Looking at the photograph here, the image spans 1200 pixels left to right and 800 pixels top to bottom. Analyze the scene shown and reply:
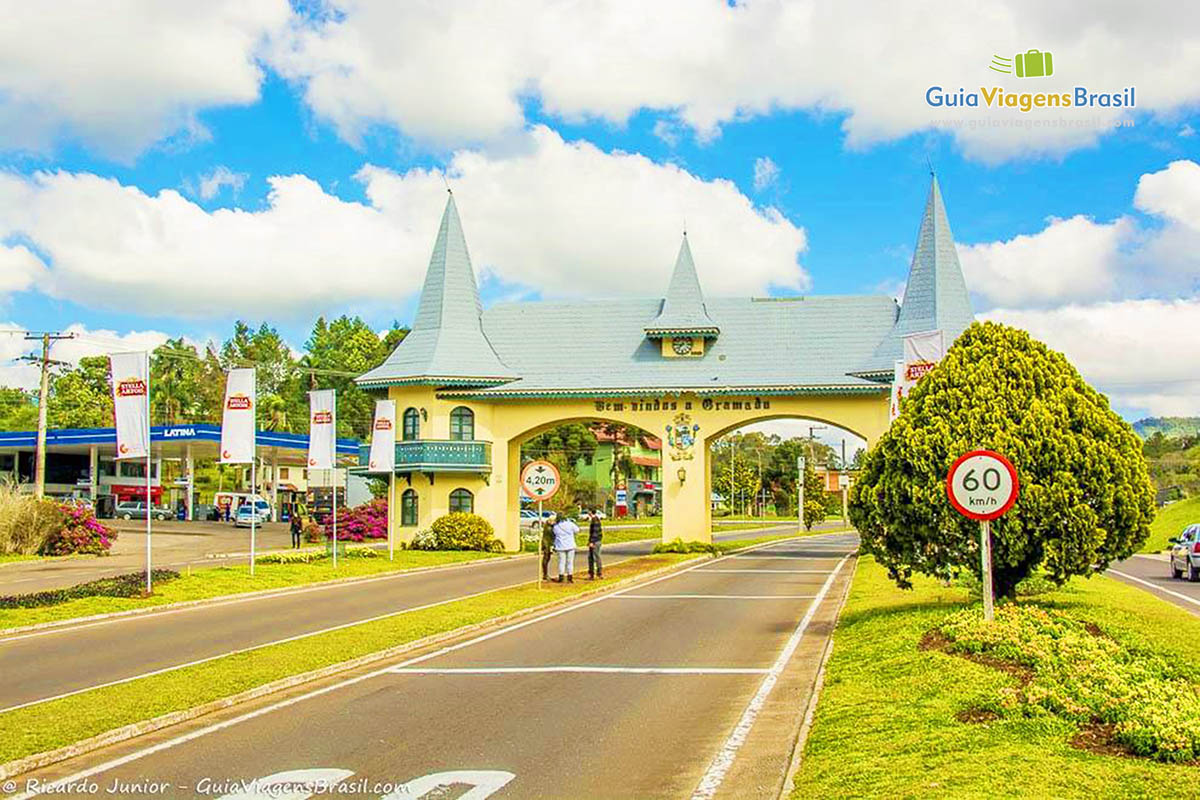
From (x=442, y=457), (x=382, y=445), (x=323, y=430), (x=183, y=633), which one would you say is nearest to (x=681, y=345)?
(x=442, y=457)

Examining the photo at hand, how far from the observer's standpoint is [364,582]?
28.0 m

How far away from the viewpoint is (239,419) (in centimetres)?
2652

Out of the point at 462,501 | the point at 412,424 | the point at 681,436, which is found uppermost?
the point at 412,424

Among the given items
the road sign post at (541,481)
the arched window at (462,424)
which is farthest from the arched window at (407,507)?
the road sign post at (541,481)

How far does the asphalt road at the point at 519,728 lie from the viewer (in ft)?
25.9

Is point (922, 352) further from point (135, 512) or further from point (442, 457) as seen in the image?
point (135, 512)

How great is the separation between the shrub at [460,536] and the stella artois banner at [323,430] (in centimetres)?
878

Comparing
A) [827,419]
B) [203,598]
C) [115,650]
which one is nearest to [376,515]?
[827,419]

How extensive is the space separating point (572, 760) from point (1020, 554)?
8.28 metres

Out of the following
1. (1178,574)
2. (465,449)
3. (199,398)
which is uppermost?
(199,398)

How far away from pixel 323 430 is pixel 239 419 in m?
5.99

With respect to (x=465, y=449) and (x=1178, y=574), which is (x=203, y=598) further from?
(x=1178, y=574)

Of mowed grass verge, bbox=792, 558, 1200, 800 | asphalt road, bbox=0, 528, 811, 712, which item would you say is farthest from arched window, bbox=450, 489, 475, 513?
mowed grass verge, bbox=792, 558, 1200, 800

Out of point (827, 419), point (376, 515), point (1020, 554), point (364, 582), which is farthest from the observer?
point (376, 515)
